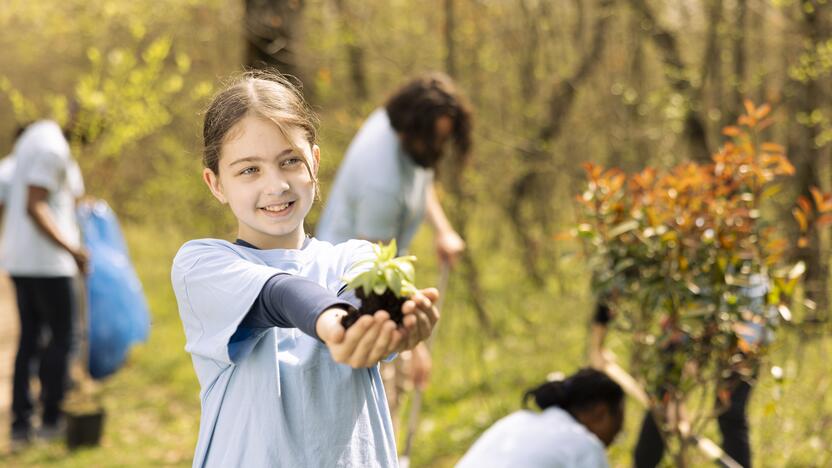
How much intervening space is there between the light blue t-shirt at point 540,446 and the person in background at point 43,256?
116 inches

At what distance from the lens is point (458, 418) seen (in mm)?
5570

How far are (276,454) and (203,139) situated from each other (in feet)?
2.16

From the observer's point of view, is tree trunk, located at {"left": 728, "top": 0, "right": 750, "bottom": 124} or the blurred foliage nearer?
the blurred foliage

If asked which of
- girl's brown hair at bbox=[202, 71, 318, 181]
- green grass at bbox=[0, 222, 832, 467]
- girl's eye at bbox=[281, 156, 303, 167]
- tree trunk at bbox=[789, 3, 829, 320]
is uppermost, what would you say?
girl's brown hair at bbox=[202, 71, 318, 181]

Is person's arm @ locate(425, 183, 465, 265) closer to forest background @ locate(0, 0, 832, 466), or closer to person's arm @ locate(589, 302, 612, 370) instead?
person's arm @ locate(589, 302, 612, 370)

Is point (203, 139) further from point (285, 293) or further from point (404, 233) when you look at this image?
point (404, 233)

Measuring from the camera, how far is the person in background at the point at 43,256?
17.3 ft

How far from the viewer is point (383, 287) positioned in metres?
1.46

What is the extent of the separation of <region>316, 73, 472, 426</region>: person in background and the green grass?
1.12m

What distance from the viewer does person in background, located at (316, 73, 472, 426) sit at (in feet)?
12.8

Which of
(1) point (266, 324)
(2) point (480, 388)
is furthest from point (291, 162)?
(2) point (480, 388)

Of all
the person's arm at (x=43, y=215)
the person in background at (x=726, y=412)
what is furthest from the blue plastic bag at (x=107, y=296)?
the person in background at (x=726, y=412)

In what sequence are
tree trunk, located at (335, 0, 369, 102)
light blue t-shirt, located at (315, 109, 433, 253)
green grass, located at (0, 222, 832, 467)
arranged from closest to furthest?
light blue t-shirt, located at (315, 109, 433, 253) → green grass, located at (0, 222, 832, 467) → tree trunk, located at (335, 0, 369, 102)

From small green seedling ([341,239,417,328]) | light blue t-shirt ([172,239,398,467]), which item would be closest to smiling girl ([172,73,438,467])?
light blue t-shirt ([172,239,398,467])
